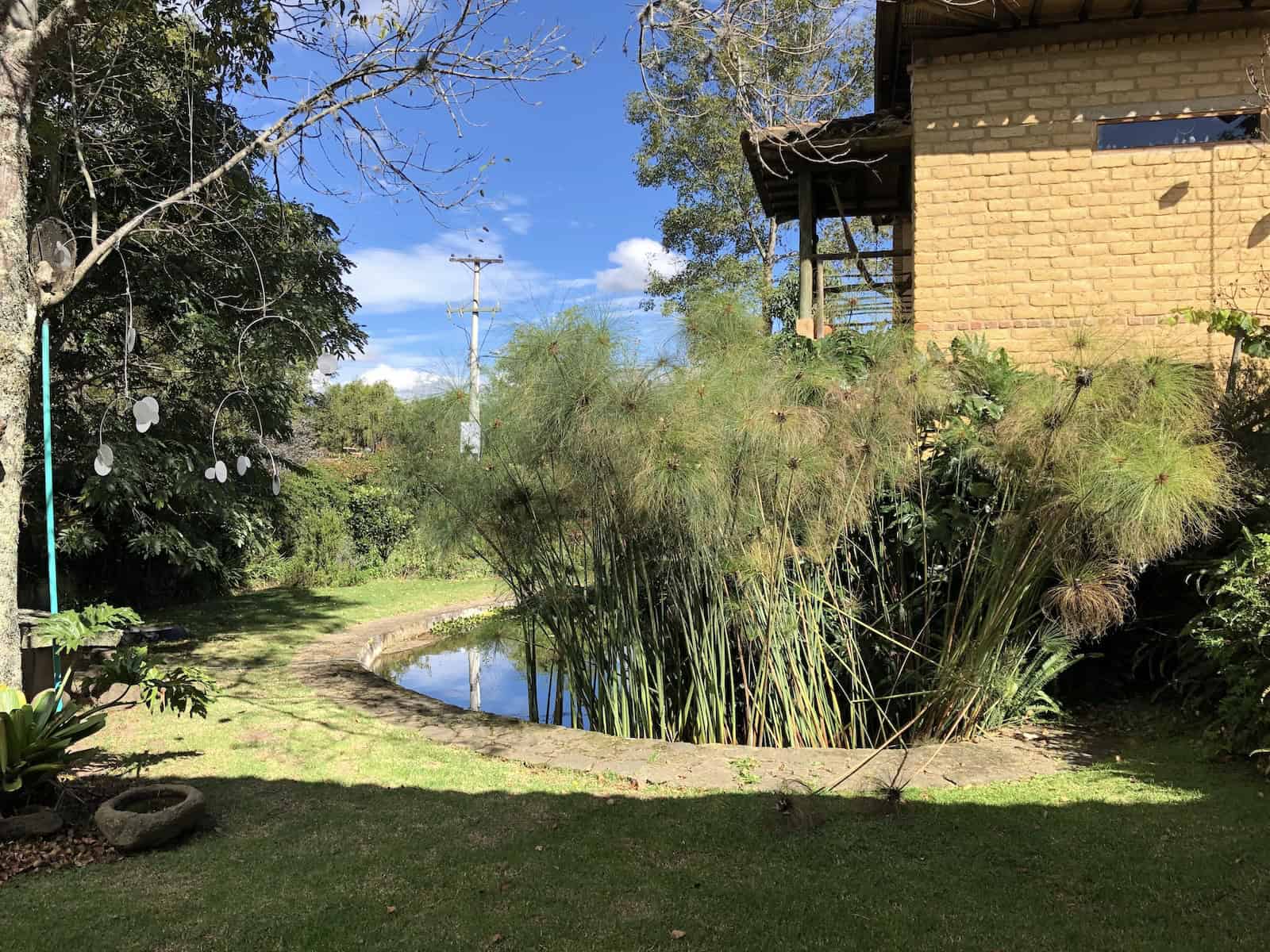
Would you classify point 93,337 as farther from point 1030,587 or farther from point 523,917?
point 1030,587

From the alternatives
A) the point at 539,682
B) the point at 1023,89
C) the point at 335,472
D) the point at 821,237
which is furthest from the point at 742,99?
the point at 821,237

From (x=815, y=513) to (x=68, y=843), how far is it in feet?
11.7

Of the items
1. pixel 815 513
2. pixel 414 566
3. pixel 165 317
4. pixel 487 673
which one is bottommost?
pixel 487 673

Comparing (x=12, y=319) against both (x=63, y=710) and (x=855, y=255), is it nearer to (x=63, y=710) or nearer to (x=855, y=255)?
(x=63, y=710)

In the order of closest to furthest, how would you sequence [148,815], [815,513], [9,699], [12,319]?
[148,815] < [9,699] < [12,319] < [815,513]

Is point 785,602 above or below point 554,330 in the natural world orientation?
below

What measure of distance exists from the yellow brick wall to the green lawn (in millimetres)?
3723

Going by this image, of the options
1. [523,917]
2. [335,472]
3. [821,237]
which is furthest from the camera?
[821,237]

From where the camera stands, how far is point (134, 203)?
21.6ft

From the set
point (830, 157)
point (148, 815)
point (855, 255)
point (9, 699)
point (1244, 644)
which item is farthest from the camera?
point (855, 255)

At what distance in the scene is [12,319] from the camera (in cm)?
344

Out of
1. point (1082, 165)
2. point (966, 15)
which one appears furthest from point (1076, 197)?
point (966, 15)

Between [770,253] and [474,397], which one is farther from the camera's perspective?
[770,253]

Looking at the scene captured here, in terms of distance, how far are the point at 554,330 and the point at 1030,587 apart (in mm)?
2933
